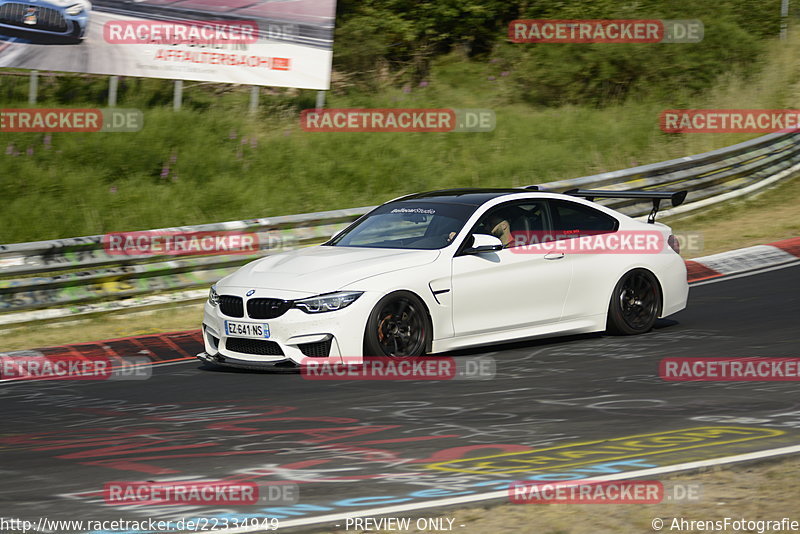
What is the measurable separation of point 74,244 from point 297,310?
4970 mm

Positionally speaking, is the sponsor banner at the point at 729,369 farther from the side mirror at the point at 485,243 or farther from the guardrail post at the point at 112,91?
the guardrail post at the point at 112,91

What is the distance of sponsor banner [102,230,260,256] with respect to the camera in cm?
1293

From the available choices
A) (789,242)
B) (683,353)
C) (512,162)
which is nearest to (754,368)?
(683,353)

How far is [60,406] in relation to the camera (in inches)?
325

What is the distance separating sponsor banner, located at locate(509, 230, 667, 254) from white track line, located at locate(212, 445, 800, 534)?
13.6ft

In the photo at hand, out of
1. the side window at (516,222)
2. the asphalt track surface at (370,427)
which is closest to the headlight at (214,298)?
the asphalt track surface at (370,427)

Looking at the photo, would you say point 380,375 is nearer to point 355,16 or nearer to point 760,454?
point 760,454
